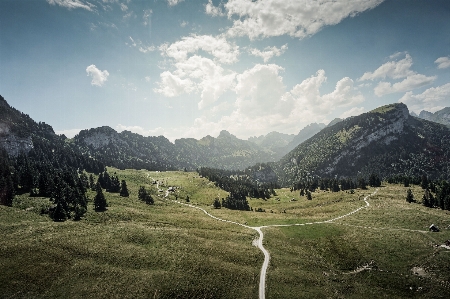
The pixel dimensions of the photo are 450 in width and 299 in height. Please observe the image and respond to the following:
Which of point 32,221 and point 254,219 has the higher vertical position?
point 32,221

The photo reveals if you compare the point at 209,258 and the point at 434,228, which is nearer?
the point at 209,258

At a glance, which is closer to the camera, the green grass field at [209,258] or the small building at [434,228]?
the green grass field at [209,258]

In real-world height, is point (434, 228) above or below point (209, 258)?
above

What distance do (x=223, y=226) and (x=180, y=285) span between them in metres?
38.2

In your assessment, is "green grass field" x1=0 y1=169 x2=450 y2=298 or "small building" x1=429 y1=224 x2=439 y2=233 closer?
"green grass field" x1=0 y1=169 x2=450 y2=298

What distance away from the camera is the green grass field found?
135 ft

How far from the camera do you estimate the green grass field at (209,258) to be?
41062 millimetres

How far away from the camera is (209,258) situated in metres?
51.9

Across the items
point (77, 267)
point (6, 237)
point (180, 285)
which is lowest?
point (180, 285)

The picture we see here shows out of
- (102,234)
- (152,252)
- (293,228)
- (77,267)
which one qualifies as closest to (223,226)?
(293,228)

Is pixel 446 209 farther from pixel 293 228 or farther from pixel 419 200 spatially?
pixel 293 228

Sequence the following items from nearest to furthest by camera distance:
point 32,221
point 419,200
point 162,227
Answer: point 32,221
point 162,227
point 419,200

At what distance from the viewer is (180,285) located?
42.0 meters

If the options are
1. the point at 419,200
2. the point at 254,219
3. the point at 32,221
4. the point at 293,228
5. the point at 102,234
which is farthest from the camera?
the point at 419,200
